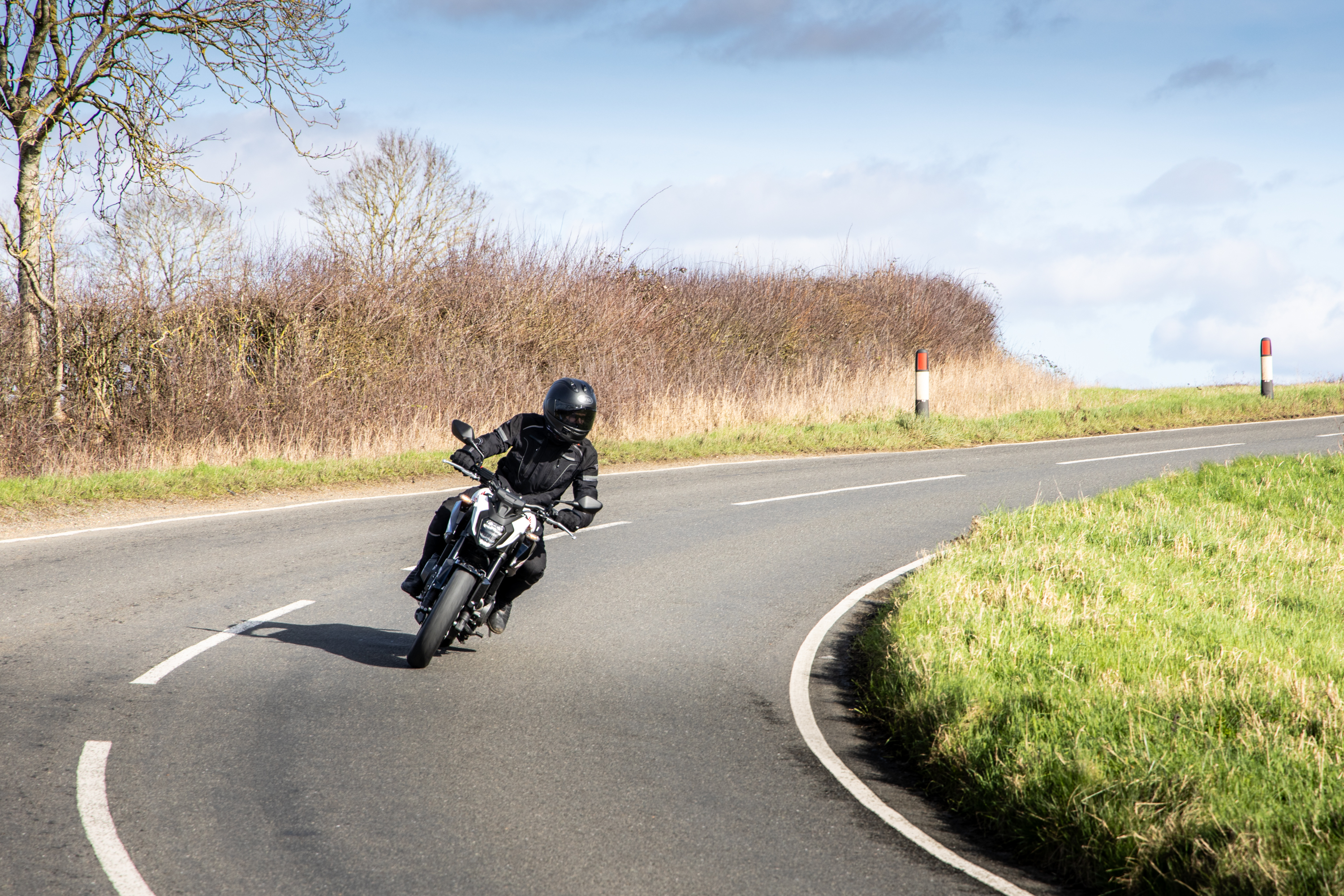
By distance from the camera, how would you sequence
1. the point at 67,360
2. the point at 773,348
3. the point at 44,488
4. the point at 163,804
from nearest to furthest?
1. the point at 163,804
2. the point at 44,488
3. the point at 67,360
4. the point at 773,348

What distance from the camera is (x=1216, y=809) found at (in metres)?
4.23

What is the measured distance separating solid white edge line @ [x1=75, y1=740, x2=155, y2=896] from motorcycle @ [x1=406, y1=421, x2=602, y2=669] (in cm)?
192

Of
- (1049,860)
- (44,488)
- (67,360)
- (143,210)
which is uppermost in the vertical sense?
(143,210)

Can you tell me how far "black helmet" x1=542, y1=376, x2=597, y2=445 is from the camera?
22.8ft

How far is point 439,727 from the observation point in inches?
226

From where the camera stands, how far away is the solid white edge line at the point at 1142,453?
17.3m

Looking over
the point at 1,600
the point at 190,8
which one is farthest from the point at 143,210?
the point at 1,600

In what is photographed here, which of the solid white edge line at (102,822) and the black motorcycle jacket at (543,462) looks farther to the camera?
the black motorcycle jacket at (543,462)

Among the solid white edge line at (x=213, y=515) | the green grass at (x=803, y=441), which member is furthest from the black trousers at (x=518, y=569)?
the green grass at (x=803, y=441)

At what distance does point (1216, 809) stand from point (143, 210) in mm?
37146

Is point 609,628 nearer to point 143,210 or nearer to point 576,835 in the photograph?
point 576,835

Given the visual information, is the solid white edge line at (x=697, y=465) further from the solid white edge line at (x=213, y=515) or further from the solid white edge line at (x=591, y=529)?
the solid white edge line at (x=591, y=529)

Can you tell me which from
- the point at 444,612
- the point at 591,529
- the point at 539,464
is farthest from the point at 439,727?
the point at 591,529

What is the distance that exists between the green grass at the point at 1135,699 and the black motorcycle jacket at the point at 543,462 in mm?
2158
